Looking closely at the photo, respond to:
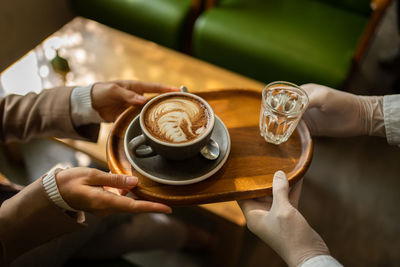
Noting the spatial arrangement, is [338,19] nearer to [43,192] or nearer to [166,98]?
[166,98]

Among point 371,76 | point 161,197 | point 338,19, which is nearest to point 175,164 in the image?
point 161,197

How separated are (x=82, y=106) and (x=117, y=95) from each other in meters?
0.15

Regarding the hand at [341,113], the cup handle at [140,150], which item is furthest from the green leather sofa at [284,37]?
the cup handle at [140,150]

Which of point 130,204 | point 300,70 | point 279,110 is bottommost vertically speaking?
point 300,70

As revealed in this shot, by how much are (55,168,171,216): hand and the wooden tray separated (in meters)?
0.03

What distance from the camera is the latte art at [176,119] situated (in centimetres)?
90

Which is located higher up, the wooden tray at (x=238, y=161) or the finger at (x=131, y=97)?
the finger at (x=131, y=97)

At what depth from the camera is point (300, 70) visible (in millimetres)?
1987

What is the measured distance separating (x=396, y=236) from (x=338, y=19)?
4.57ft

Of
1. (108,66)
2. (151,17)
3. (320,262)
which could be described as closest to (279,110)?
(320,262)

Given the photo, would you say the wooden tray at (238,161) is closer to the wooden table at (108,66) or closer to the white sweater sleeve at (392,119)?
the white sweater sleeve at (392,119)

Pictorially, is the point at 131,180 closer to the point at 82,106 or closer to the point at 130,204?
the point at 130,204

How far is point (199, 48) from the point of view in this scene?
2252mm

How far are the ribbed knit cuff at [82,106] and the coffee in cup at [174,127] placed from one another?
1.07 feet
